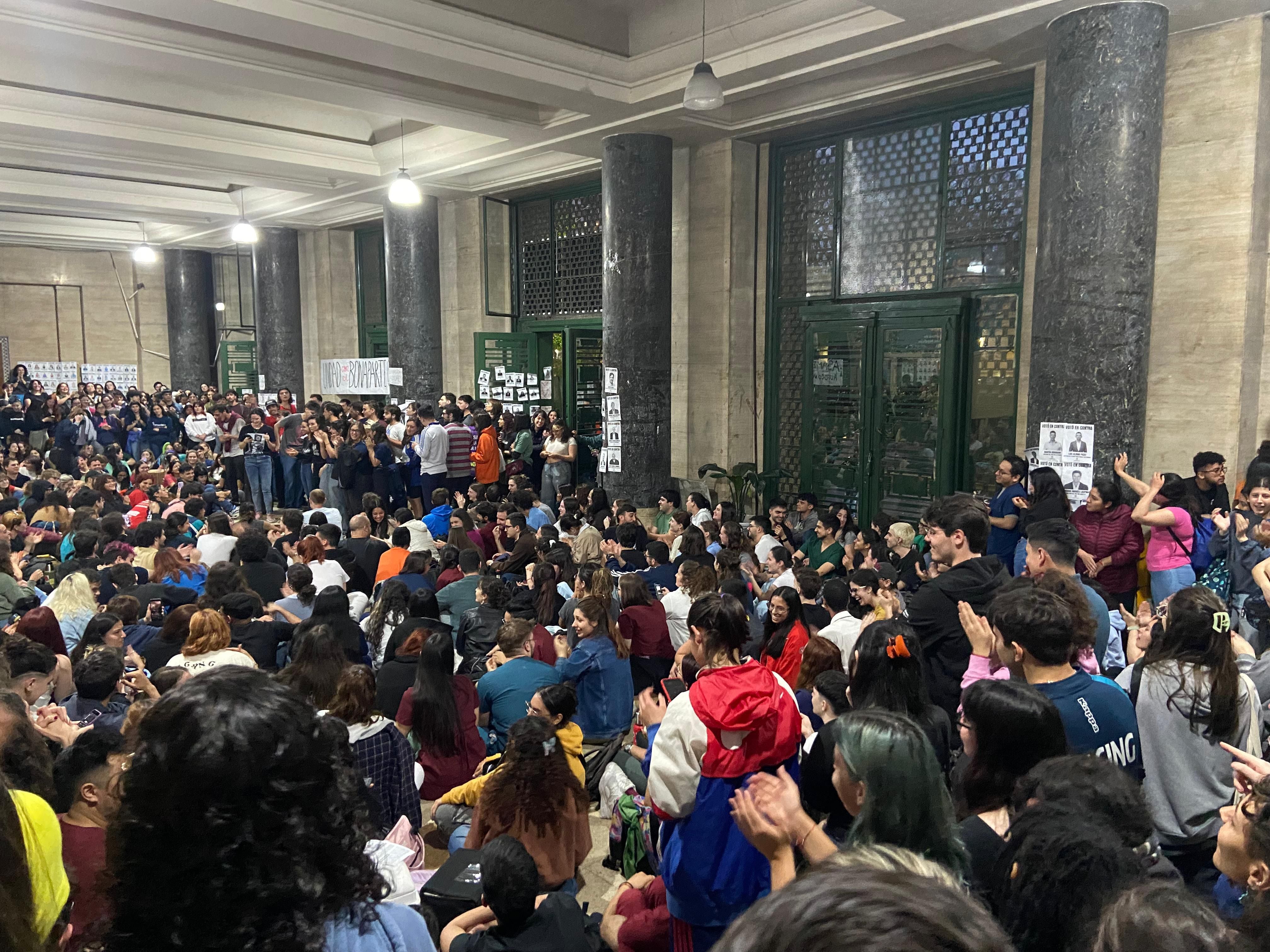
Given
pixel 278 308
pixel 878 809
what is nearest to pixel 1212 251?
pixel 878 809

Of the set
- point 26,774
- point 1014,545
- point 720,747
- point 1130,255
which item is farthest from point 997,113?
point 26,774

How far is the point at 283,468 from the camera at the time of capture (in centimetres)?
1253

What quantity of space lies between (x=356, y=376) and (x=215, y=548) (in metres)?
9.95

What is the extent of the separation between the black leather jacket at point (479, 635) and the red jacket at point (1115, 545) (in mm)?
3815

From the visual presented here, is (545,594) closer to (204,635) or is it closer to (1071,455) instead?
(204,635)

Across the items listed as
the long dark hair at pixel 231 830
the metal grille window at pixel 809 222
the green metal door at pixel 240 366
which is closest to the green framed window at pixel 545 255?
the metal grille window at pixel 809 222

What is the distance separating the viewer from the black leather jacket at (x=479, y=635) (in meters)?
5.32

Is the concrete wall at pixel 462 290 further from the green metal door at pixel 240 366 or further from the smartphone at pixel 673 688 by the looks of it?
the smartphone at pixel 673 688

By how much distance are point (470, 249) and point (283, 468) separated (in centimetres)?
448

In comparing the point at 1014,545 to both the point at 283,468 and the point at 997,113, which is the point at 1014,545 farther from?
the point at 283,468

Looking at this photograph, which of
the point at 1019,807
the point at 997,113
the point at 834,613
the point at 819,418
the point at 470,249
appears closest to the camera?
the point at 1019,807

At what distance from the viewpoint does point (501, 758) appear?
369 centimetres

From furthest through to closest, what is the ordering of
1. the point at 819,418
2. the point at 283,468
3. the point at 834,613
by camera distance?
the point at 283,468 → the point at 819,418 → the point at 834,613

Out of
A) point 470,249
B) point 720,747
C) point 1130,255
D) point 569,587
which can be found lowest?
point 569,587
